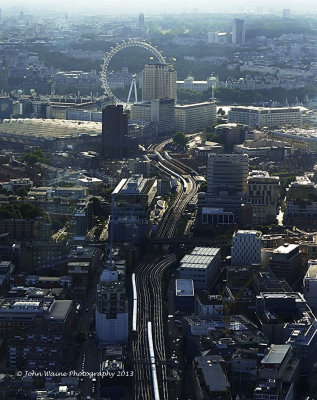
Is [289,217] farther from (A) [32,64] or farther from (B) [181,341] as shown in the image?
(A) [32,64]

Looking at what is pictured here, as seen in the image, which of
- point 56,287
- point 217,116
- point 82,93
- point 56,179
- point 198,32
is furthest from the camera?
point 198,32

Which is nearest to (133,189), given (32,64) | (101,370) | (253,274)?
(253,274)

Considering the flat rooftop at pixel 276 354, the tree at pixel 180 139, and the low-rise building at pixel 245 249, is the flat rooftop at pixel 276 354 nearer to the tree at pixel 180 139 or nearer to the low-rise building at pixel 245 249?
the low-rise building at pixel 245 249

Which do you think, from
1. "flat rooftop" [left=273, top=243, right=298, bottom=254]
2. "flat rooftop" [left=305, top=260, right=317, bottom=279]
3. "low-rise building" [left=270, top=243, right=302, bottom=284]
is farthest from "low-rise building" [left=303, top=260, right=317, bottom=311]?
"flat rooftop" [left=273, top=243, right=298, bottom=254]

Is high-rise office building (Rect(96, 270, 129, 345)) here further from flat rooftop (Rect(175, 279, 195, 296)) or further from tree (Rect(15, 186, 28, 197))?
tree (Rect(15, 186, 28, 197))

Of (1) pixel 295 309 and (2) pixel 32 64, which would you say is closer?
(1) pixel 295 309

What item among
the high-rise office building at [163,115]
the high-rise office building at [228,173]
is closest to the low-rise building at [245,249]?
the high-rise office building at [228,173]
